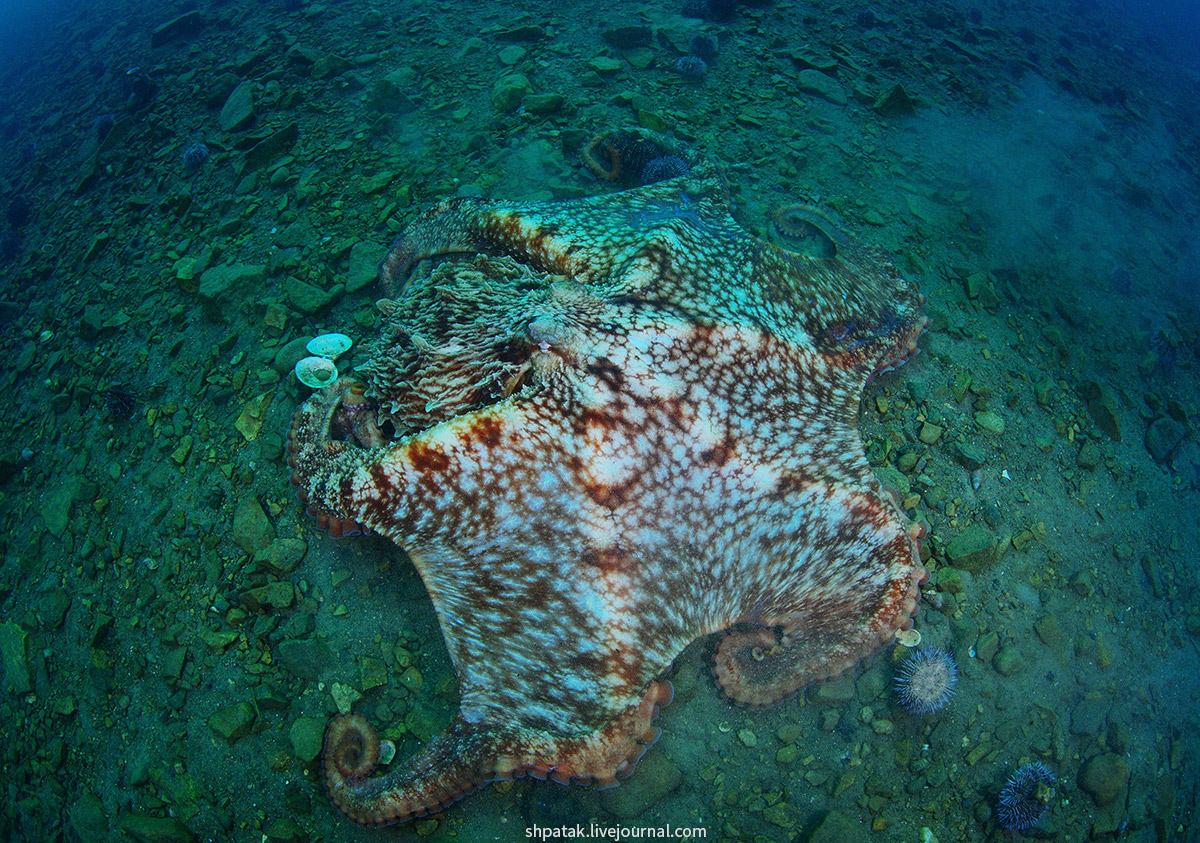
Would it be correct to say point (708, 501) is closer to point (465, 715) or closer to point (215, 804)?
point (465, 715)

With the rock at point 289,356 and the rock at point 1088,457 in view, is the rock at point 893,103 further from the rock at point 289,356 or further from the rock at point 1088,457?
the rock at point 289,356

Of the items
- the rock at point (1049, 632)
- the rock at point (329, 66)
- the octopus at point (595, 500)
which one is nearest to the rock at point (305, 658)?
the octopus at point (595, 500)

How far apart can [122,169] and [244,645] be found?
806cm

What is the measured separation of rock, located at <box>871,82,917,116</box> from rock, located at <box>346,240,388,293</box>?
274 inches

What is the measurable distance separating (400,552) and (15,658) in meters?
2.98

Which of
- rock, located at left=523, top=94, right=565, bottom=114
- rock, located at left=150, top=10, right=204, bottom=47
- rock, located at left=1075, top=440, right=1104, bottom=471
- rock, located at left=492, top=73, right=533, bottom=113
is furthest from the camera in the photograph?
rock, located at left=150, top=10, right=204, bottom=47

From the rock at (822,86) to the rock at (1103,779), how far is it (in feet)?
25.4

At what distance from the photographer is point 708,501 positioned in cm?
276

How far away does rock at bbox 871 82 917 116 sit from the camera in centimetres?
802

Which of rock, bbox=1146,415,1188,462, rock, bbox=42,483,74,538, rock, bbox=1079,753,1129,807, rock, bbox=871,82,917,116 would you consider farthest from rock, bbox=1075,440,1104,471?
rock, bbox=42,483,74,538

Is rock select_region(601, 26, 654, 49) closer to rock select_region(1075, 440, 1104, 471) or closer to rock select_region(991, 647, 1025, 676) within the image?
rock select_region(1075, 440, 1104, 471)

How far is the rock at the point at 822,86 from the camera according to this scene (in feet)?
26.3

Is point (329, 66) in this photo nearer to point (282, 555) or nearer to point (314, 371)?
point (314, 371)

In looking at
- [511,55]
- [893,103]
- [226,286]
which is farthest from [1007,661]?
[511,55]
